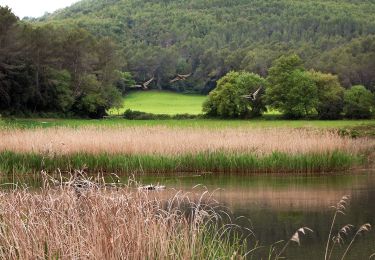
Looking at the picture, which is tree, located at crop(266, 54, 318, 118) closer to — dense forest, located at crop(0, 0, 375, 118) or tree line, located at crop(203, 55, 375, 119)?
tree line, located at crop(203, 55, 375, 119)

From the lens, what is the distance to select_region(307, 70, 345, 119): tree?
65.3 m

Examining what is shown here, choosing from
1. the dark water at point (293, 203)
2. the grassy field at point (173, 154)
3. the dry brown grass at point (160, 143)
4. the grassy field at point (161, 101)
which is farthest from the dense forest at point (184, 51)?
the dark water at point (293, 203)

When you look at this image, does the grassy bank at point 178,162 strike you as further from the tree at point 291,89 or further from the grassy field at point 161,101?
the grassy field at point 161,101

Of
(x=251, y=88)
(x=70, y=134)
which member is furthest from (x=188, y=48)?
(x=70, y=134)

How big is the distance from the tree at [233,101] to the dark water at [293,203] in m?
43.7

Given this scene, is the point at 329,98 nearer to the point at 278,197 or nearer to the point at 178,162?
the point at 178,162

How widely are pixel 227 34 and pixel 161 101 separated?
2088 inches

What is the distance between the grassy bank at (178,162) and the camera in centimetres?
2236

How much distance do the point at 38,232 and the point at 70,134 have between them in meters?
17.5

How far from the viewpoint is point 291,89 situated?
66.9m

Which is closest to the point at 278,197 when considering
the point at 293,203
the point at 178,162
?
the point at 293,203

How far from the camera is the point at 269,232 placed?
41.2 ft

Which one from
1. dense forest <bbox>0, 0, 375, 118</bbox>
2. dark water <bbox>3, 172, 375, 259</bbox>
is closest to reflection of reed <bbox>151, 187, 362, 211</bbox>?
dark water <bbox>3, 172, 375, 259</bbox>

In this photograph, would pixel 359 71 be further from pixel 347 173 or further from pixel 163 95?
pixel 347 173
